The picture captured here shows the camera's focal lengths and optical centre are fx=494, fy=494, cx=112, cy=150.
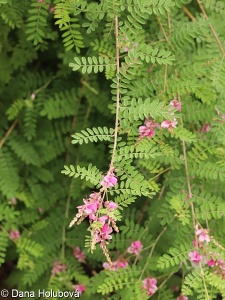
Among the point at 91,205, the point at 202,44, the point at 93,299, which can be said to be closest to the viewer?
the point at 91,205

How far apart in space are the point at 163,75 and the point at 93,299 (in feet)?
3.05

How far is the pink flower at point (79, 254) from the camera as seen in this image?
83.3 inches

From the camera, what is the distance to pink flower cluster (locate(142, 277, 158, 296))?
1684 mm

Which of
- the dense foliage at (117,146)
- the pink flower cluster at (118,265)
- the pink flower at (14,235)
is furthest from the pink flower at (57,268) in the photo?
the pink flower cluster at (118,265)

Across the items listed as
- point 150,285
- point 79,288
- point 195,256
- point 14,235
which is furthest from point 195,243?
point 14,235

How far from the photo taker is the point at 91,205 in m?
1.24

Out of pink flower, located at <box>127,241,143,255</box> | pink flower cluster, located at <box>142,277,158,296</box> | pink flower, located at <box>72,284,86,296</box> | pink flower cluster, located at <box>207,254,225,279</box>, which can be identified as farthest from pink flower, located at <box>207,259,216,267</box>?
pink flower, located at <box>72,284,86,296</box>

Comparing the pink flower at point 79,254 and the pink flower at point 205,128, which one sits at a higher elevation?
the pink flower at point 205,128

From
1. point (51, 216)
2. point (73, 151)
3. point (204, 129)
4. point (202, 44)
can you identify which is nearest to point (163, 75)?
point (204, 129)

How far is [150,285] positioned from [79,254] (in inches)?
20.4

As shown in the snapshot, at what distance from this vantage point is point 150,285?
169cm

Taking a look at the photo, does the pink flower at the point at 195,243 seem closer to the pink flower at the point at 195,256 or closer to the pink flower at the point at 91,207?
the pink flower at the point at 195,256

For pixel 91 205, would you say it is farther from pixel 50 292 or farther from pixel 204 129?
pixel 50 292

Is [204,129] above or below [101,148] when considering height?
above
